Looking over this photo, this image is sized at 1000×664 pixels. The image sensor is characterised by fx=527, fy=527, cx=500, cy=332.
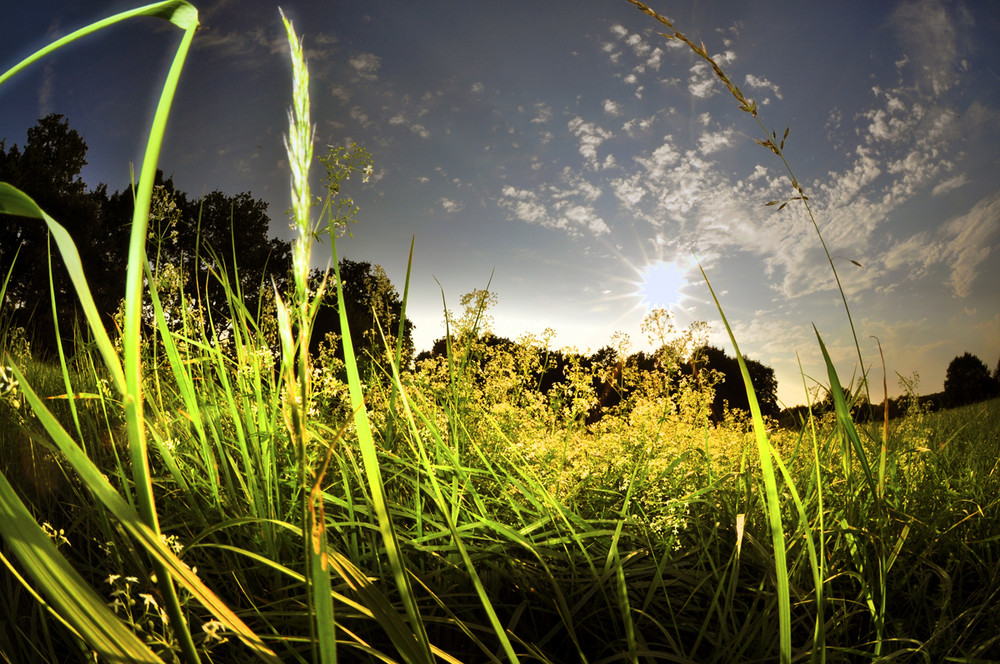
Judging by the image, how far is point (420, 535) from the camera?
1493 mm

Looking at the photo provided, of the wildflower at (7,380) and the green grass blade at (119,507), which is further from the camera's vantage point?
the wildflower at (7,380)

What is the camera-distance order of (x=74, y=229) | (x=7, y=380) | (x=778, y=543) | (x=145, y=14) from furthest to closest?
(x=74, y=229), (x=7, y=380), (x=778, y=543), (x=145, y=14)

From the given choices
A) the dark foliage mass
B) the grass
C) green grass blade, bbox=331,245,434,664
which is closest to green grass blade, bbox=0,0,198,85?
the grass

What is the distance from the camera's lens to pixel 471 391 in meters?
2.60

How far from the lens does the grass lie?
522 mm

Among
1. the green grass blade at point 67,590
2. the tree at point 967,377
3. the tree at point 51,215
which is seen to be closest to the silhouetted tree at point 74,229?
the tree at point 51,215

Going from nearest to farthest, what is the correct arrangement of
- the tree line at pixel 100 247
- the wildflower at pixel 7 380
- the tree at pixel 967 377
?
the wildflower at pixel 7 380, the tree line at pixel 100 247, the tree at pixel 967 377

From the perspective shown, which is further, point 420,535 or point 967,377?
point 967,377

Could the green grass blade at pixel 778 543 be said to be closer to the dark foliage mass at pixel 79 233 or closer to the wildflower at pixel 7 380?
the wildflower at pixel 7 380

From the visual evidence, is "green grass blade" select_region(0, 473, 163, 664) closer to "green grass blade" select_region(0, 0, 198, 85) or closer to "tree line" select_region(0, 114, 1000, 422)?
"green grass blade" select_region(0, 0, 198, 85)

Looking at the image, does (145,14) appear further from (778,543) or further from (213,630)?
(778,543)

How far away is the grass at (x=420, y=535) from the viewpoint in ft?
1.71

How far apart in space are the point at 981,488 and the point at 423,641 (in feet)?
8.53

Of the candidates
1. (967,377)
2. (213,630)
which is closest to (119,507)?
(213,630)
